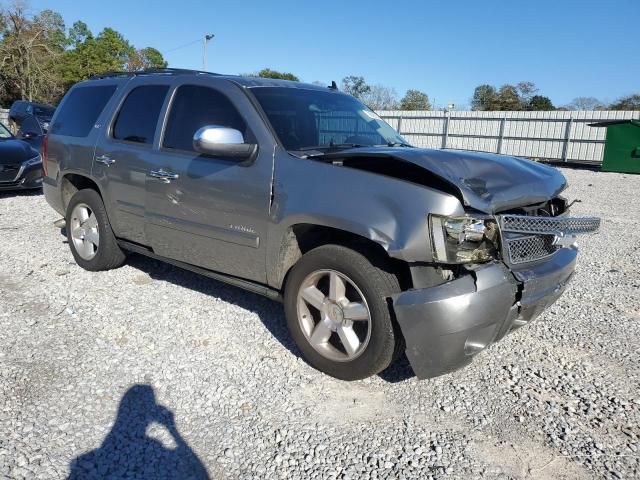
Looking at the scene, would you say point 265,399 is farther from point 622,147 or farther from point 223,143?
point 622,147

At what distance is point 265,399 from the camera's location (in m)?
3.06

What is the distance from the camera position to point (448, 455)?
2584 millimetres

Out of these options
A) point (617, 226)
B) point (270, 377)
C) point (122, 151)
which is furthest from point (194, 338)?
point (617, 226)

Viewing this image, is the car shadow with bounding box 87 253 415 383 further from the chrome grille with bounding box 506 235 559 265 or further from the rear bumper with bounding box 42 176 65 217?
the chrome grille with bounding box 506 235 559 265

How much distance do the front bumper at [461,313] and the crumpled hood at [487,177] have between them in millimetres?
382

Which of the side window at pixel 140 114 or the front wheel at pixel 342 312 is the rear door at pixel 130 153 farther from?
the front wheel at pixel 342 312

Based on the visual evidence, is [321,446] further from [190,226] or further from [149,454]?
[190,226]

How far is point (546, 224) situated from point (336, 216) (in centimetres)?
124

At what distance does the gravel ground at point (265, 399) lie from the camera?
2.51 meters

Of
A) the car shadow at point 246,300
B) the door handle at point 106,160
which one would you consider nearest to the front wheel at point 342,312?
the car shadow at point 246,300

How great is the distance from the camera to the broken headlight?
2.73 meters

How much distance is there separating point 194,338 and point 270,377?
828 millimetres

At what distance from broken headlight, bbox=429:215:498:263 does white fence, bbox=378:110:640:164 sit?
2175cm

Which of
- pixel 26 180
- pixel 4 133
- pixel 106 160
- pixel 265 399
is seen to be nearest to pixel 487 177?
pixel 265 399
